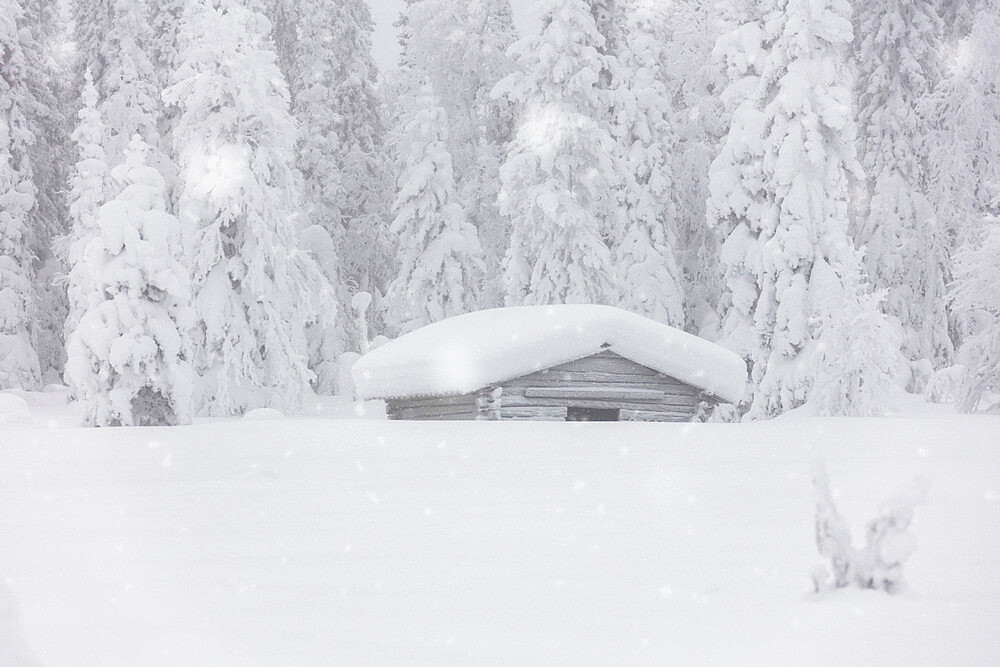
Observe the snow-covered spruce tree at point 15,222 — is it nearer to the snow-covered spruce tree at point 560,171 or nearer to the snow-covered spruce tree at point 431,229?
the snow-covered spruce tree at point 431,229

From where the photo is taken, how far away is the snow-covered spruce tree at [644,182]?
105 ft

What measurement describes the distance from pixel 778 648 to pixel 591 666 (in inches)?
26.1

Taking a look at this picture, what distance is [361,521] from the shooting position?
6.39m

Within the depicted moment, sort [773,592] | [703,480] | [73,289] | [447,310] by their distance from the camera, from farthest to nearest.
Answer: [447,310], [73,289], [703,480], [773,592]

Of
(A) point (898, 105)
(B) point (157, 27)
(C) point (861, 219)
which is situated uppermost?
(B) point (157, 27)

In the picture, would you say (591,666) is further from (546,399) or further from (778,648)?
(546,399)

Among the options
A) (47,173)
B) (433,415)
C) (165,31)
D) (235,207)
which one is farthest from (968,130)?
(47,173)

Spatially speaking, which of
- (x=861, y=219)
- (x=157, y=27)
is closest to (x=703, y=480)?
(x=861, y=219)

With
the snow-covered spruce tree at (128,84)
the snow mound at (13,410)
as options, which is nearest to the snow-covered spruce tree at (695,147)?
the snow-covered spruce tree at (128,84)

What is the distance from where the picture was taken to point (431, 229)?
113ft

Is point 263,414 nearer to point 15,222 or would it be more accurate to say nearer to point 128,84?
point 15,222

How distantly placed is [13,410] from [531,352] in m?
14.8

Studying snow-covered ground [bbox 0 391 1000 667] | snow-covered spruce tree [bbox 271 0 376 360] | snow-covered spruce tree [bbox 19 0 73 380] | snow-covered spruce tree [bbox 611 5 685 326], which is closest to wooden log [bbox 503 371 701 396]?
snow-covered ground [bbox 0 391 1000 667]

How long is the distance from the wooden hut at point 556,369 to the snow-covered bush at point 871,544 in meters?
11.8
